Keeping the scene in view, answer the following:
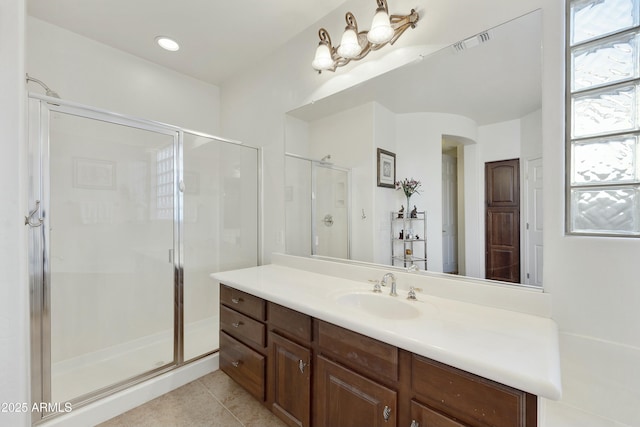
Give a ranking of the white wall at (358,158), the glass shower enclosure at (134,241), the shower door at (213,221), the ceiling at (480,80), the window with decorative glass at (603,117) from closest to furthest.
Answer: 1. the window with decorative glass at (603,117)
2. the ceiling at (480,80)
3. the white wall at (358,158)
4. the glass shower enclosure at (134,241)
5. the shower door at (213,221)

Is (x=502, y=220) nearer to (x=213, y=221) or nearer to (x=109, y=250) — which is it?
(x=213, y=221)

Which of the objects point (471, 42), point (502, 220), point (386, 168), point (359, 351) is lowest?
point (359, 351)

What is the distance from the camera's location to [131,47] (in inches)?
86.7

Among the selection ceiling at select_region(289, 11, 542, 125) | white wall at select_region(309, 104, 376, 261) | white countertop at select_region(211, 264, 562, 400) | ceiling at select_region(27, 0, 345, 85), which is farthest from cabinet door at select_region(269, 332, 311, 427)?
ceiling at select_region(27, 0, 345, 85)

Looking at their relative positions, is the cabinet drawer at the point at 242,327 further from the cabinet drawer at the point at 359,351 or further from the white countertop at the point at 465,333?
the cabinet drawer at the point at 359,351

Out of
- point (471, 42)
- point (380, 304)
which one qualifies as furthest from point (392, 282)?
point (471, 42)

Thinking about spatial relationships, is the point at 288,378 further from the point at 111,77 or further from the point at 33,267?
the point at 111,77

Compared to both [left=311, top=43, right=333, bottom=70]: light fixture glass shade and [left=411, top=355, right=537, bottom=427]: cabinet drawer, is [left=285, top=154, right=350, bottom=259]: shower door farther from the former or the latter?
[left=411, top=355, right=537, bottom=427]: cabinet drawer

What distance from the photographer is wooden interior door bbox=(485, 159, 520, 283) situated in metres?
1.17

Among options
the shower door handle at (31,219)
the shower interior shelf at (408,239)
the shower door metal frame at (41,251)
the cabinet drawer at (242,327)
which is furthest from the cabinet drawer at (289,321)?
the shower door handle at (31,219)

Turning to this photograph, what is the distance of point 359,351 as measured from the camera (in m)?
1.06

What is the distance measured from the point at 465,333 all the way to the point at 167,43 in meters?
2.79

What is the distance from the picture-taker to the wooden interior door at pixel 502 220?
1.17 meters

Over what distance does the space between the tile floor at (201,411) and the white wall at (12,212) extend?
551 mm
